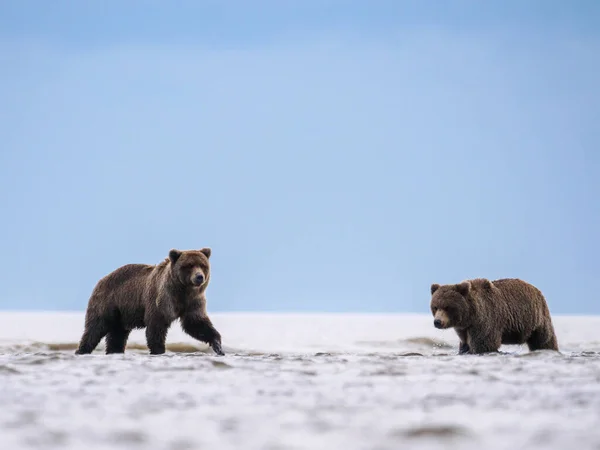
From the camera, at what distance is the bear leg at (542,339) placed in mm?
12461

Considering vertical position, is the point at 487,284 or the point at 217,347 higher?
the point at 487,284

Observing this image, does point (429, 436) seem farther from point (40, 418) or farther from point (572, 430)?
point (40, 418)

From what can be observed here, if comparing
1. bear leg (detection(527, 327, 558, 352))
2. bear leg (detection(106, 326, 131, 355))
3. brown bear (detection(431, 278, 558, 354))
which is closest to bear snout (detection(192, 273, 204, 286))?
bear leg (detection(106, 326, 131, 355))

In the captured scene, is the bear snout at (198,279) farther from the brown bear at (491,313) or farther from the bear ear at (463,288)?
the bear ear at (463,288)

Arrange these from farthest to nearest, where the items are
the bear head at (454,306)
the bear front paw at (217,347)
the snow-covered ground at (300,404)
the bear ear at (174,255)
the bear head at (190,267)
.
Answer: the bear front paw at (217,347), the bear ear at (174,255), the bear head at (190,267), the bear head at (454,306), the snow-covered ground at (300,404)

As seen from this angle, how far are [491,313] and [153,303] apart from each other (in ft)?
13.9

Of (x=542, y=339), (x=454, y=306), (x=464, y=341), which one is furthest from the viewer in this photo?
(x=542, y=339)

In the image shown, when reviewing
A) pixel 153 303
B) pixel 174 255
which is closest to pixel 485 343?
pixel 174 255

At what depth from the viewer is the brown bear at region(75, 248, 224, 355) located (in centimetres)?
1203

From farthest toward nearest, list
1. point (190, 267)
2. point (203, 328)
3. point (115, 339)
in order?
point (115, 339), point (203, 328), point (190, 267)

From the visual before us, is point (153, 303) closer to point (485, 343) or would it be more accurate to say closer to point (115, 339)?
point (115, 339)

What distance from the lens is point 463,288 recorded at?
11.7 m

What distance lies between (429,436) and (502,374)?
3.28m

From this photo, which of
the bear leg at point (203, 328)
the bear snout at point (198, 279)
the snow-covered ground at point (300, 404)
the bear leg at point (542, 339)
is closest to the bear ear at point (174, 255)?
the bear snout at point (198, 279)
